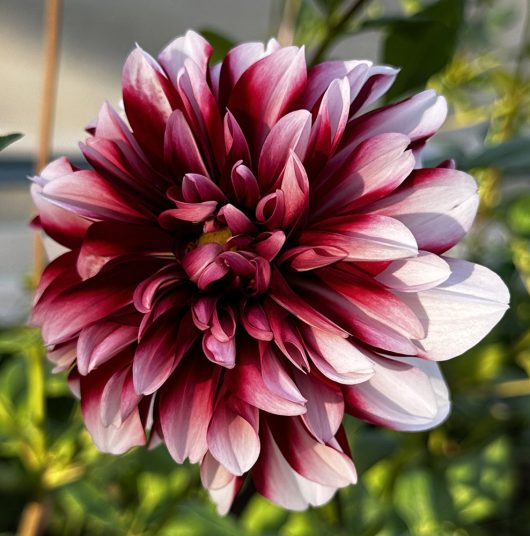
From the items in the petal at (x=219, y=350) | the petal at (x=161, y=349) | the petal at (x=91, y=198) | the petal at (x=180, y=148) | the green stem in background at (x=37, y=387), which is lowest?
the green stem in background at (x=37, y=387)

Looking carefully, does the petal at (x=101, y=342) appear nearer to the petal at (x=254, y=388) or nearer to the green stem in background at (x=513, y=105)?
the petal at (x=254, y=388)

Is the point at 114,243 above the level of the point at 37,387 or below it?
above

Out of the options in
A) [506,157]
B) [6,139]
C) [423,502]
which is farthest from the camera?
[423,502]

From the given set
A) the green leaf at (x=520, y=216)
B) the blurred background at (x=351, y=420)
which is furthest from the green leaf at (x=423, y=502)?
the green leaf at (x=520, y=216)

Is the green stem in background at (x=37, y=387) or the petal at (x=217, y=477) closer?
the petal at (x=217, y=477)

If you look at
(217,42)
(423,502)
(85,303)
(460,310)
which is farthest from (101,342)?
(423,502)

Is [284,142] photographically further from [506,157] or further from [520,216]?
[520,216]

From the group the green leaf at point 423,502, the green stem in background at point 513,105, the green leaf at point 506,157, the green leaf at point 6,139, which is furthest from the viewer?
the green stem in background at point 513,105

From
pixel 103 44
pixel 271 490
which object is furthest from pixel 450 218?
pixel 103 44
